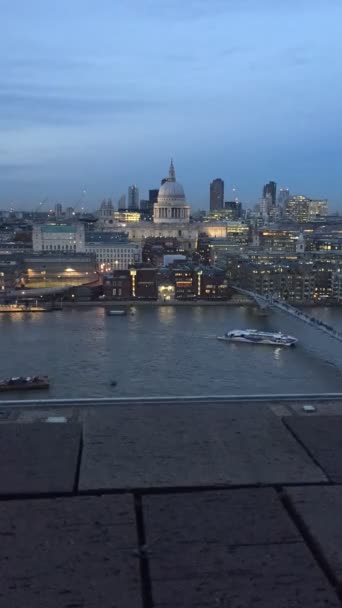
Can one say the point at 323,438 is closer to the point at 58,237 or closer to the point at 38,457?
the point at 38,457

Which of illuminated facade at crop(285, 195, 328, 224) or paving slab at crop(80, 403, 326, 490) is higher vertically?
illuminated facade at crop(285, 195, 328, 224)

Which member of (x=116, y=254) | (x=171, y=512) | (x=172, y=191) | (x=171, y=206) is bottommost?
(x=116, y=254)

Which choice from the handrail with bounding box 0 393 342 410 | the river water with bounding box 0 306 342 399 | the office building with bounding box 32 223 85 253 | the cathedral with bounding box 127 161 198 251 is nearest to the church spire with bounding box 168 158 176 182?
the cathedral with bounding box 127 161 198 251

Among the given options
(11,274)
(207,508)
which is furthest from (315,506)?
(11,274)

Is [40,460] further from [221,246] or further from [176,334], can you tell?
[221,246]

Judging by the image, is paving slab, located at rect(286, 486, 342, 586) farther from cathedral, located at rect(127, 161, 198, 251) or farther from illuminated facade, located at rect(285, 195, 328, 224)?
illuminated facade, located at rect(285, 195, 328, 224)

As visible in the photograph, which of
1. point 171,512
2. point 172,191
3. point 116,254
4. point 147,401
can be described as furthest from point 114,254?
point 171,512
